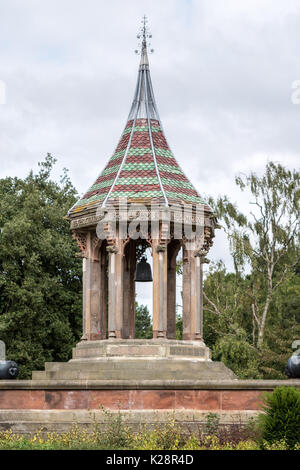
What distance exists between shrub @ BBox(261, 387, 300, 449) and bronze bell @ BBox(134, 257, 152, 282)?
7.47m

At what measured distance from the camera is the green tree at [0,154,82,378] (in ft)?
97.1

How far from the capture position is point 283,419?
44.8ft

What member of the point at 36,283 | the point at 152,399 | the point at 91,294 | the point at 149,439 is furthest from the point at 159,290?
the point at 36,283

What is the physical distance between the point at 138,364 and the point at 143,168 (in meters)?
5.02

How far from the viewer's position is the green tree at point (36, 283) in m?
29.6

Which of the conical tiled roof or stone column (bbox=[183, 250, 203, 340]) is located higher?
the conical tiled roof

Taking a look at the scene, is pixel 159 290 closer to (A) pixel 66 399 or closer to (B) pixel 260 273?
(A) pixel 66 399

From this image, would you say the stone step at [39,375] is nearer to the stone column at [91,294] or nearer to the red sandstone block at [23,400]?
the red sandstone block at [23,400]

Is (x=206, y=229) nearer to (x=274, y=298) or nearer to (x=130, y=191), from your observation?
(x=130, y=191)

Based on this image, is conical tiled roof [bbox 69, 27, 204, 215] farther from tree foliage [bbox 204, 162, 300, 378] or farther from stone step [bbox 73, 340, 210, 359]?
tree foliage [bbox 204, 162, 300, 378]

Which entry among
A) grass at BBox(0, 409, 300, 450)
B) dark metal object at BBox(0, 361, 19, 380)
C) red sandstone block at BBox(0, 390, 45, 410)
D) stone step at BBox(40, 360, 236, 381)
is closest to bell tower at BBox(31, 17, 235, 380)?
stone step at BBox(40, 360, 236, 381)

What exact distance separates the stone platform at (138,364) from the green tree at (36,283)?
10.3 m
